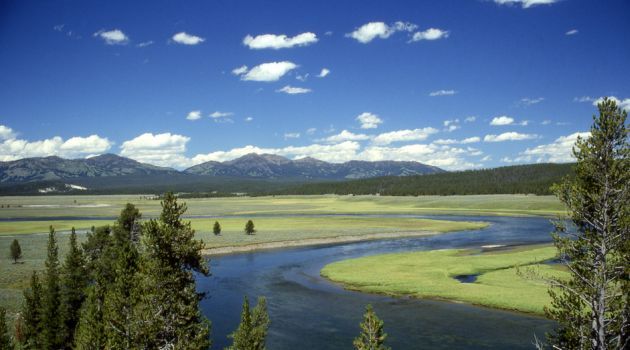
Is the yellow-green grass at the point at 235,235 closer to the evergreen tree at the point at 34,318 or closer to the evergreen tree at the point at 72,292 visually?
the evergreen tree at the point at 72,292

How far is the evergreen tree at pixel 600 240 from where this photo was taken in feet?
58.9

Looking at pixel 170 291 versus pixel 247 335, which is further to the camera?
pixel 247 335

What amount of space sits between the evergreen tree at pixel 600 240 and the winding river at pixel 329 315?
65.3ft

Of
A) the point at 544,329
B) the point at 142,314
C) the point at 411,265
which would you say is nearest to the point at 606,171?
the point at 142,314

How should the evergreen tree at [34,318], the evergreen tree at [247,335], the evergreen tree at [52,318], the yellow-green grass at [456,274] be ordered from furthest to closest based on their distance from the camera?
the yellow-green grass at [456,274], the evergreen tree at [34,318], the evergreen tree at [52,318], the evergreen tree at [247,335]

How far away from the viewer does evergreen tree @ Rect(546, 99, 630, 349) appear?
706 inches

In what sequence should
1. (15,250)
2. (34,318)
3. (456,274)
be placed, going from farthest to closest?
1. (15,250)
2. (456,274)
3. (34,318)

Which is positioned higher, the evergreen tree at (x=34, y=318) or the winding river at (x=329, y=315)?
the evergreen tree at (x=34, y=318)

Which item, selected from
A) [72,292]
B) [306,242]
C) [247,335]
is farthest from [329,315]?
[306,242]

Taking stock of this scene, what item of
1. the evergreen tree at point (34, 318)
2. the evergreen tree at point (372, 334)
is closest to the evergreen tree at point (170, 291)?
the evergreen tree at point (372, 334)

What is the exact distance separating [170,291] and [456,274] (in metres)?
50.8

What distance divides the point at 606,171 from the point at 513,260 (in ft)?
188

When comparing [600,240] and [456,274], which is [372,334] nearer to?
[600,240]

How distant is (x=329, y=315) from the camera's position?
46656 millimetres
